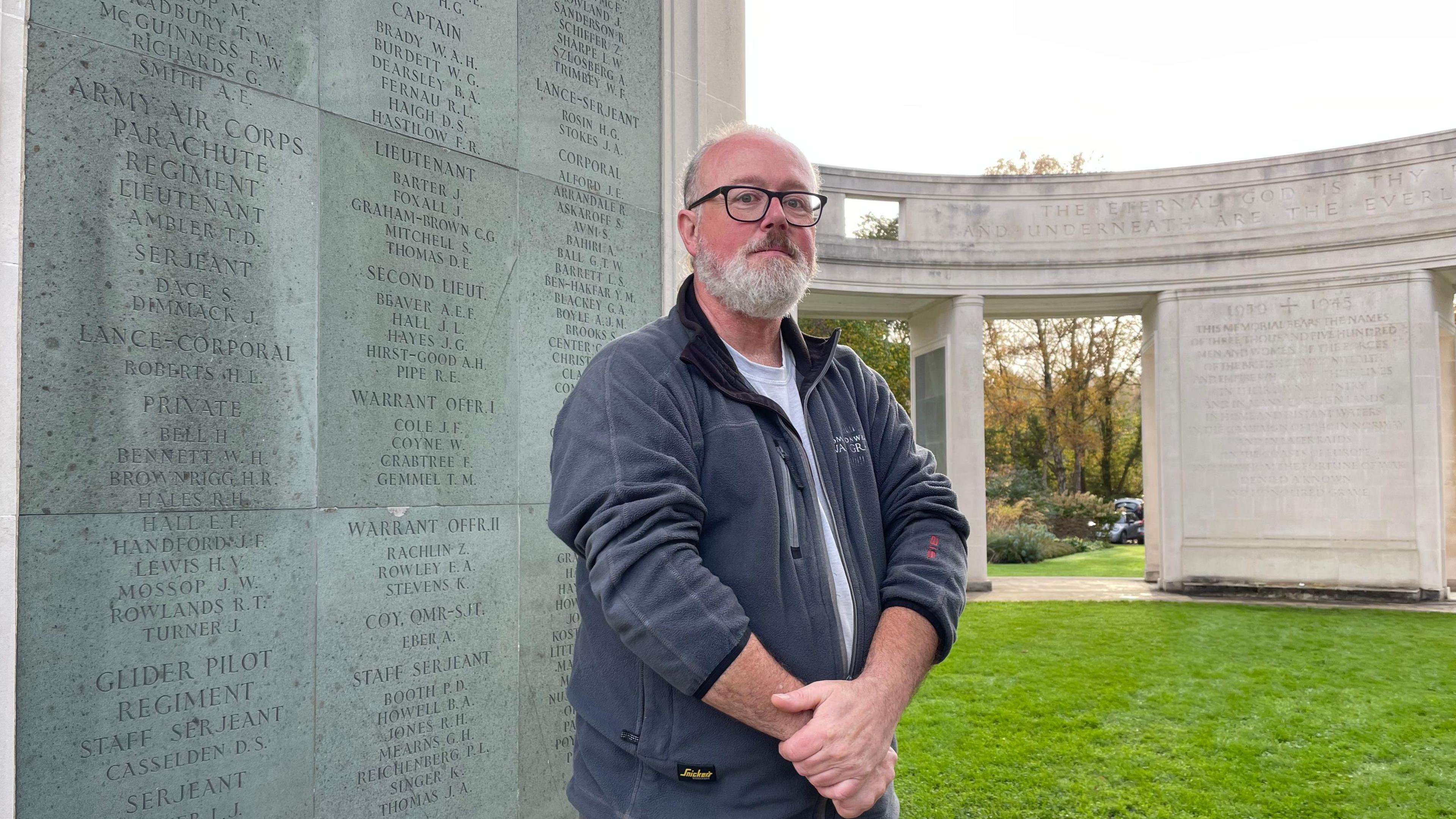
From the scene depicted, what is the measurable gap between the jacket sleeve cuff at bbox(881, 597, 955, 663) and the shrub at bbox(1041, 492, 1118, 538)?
26.9 m

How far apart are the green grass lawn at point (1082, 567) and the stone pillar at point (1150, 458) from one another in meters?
1.45

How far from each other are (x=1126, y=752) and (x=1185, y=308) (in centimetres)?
929

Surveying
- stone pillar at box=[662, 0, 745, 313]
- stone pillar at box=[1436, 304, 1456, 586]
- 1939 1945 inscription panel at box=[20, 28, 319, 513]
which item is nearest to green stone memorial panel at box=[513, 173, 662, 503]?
stone pillar at box=[662, 0, 745, 313]

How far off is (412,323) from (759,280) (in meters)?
1.42

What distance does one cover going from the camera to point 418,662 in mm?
2881

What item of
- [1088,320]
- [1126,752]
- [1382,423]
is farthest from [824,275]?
[1088,320]

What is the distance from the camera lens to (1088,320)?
97.9ft

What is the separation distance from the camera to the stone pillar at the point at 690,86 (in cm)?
390

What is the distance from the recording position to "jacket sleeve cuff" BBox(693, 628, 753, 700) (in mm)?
1608

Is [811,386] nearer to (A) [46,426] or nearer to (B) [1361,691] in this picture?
(A) [46,426]

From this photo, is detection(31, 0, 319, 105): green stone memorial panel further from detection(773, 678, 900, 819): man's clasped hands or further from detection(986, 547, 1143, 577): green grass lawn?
detection(986, 547, 1143, 577): green grass lawn

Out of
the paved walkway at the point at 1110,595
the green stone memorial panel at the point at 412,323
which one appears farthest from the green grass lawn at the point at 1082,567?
the green stone memorial panel at the point at 412,323

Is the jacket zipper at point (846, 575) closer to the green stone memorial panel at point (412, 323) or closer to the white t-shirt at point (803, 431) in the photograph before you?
the white t-shirt at point (803, 431)

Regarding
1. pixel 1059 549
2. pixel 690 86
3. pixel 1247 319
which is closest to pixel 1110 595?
pixel 1247 319
